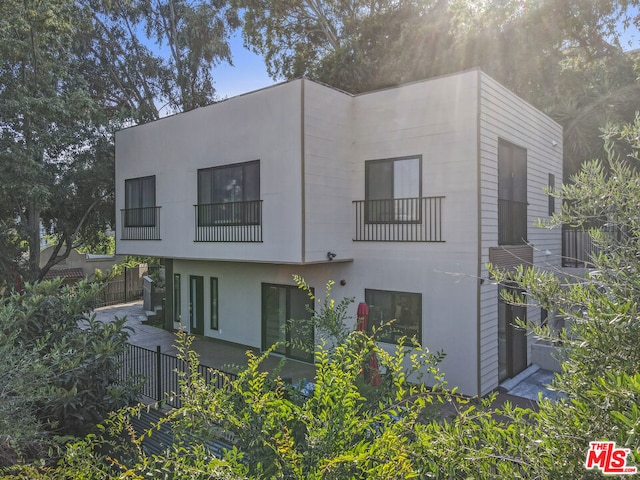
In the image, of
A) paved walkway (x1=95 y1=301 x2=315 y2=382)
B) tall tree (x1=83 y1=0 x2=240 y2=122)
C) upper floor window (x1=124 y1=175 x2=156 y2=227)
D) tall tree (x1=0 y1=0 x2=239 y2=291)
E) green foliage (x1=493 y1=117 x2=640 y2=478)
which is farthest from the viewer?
tall tree (x1=83 y1=0 x2=240 y2=122)

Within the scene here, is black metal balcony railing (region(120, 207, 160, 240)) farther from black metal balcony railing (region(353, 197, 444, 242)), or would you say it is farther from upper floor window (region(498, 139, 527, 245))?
upper floor window (region(498, 139, 527, 245))

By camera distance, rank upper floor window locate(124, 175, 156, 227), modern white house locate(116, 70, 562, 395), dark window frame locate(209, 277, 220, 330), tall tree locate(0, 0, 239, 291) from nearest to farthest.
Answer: modern white house locate(116, 70, 562, 395), upper floor window locate(124, 175, 156, 227), dark window frame locate(209, 277, 220, 330), tall tree locate(0, 0, 239, 291)

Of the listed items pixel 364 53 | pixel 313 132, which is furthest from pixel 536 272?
pixel 364 53

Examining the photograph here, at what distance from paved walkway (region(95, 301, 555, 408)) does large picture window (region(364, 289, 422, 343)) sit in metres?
2.00

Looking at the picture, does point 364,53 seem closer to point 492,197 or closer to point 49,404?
point 492,197

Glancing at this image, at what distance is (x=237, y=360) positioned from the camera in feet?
35.1

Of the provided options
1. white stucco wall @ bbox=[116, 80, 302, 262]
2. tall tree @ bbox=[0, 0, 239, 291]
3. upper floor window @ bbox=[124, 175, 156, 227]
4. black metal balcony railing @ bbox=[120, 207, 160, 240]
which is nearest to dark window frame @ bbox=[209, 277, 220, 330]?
white stucco wall @ bbox=[116, 80, 302, 262]

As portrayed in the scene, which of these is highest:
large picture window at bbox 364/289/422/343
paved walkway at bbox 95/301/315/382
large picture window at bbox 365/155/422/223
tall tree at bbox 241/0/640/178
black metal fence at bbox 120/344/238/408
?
tall tree at bbox 241/0/640/178

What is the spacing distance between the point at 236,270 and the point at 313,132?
509 centimetres

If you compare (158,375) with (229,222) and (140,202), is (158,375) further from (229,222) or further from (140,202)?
(140,202)

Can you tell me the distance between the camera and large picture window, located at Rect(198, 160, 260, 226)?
9.69 metres

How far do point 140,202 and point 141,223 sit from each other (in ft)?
2.26

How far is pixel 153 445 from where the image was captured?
5.01m

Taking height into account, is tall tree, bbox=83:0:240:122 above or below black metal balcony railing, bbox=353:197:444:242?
above
